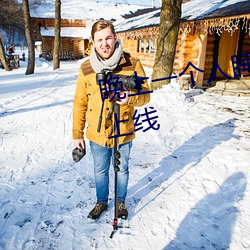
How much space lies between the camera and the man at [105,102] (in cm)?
186

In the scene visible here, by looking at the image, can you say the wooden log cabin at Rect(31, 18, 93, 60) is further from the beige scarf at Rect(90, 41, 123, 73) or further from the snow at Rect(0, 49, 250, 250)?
the beige scarf at Rect(90, 41, 123, 73)

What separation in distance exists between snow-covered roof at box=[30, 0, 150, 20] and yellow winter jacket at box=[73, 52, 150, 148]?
1339 inches

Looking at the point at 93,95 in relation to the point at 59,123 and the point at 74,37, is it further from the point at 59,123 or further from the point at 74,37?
the point at 74,37

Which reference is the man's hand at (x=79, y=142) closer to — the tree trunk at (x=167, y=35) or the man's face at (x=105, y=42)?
the man's face at (x=105, y=42)

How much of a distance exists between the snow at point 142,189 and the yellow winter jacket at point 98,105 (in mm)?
967

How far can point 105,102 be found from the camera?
200 centimetres

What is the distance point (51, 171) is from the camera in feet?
11.0

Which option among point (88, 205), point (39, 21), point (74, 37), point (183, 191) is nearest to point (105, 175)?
point (88, 205)

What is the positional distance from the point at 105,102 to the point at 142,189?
154 centimetres

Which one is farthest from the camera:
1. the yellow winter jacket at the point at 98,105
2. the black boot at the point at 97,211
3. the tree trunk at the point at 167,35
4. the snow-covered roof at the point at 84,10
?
the snow-covered roof at the point at 84,10

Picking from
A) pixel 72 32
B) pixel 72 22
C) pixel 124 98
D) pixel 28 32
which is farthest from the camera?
pixel 72 22

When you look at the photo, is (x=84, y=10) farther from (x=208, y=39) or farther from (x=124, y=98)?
(x=124, y=98)

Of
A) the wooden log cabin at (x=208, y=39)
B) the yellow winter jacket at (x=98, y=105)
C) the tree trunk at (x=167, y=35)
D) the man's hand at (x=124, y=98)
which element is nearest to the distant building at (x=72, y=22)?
the wooden log cabin at (x=208, y=39)

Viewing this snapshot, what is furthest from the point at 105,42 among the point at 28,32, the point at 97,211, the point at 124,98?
the point at 28,32
